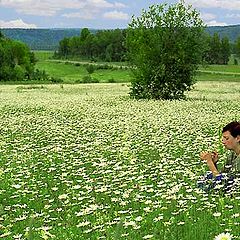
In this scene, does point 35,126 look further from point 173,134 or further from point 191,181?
point 191,181

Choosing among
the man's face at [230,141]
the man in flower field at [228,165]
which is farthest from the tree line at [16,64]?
the man's face at [230,141]

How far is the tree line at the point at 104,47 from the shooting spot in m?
140

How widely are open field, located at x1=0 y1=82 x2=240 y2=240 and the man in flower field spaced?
245 mm

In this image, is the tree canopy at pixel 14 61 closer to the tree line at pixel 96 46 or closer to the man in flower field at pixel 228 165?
the tree line at pixel 96 46

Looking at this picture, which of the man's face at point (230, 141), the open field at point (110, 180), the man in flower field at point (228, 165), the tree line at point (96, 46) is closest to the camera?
the open field at point (110, 180)

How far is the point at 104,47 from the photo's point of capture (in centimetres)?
15188

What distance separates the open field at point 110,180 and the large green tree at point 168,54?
46.0 ft

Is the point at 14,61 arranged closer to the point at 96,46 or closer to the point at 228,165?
the point at 96,46

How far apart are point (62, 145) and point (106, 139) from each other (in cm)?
140

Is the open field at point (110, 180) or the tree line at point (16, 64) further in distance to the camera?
the tree line at point (16, 64)

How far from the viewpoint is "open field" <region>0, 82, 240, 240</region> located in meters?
6.69

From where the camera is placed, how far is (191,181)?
9.54 metres

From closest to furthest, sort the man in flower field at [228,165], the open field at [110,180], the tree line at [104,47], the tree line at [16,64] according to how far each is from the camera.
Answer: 1. the open field at [110,180]
2. the man in flower field at [228,165]
3. the tree line at [16,64]
4. the tree line at [104,47]

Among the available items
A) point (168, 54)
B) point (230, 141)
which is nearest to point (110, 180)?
point (230, 141)
